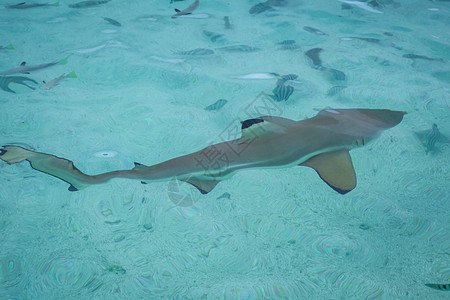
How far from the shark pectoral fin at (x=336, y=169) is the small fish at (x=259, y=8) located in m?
4.15

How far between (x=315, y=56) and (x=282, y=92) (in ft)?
3.91

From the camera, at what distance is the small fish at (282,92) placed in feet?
10.3

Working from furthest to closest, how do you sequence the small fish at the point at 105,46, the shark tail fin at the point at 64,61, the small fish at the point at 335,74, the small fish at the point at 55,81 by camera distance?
the small fish at the point at 105,46
the shark tail fin at the point at 64,61
the small fish at the point at 335,74
the small fish at the point at 55,81

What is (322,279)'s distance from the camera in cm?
168

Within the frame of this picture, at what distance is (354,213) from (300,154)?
1.74 feet

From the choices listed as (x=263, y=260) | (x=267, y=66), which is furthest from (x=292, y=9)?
(x=263, y=260)

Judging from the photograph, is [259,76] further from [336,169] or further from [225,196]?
[225,196]

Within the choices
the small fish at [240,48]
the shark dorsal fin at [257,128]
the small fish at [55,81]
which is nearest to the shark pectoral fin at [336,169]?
the shark dorsal fin at [257,128]

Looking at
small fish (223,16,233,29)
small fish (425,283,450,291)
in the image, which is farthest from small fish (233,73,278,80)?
small fish (425,283,450,291)

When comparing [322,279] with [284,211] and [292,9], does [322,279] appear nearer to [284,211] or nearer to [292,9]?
[284,211]

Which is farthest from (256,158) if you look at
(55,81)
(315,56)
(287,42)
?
(287,42)

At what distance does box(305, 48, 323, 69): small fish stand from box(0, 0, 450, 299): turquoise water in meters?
0.08

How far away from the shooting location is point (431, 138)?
101 inches

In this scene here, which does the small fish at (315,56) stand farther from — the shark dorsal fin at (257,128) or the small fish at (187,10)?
the small fish at (187,10)
